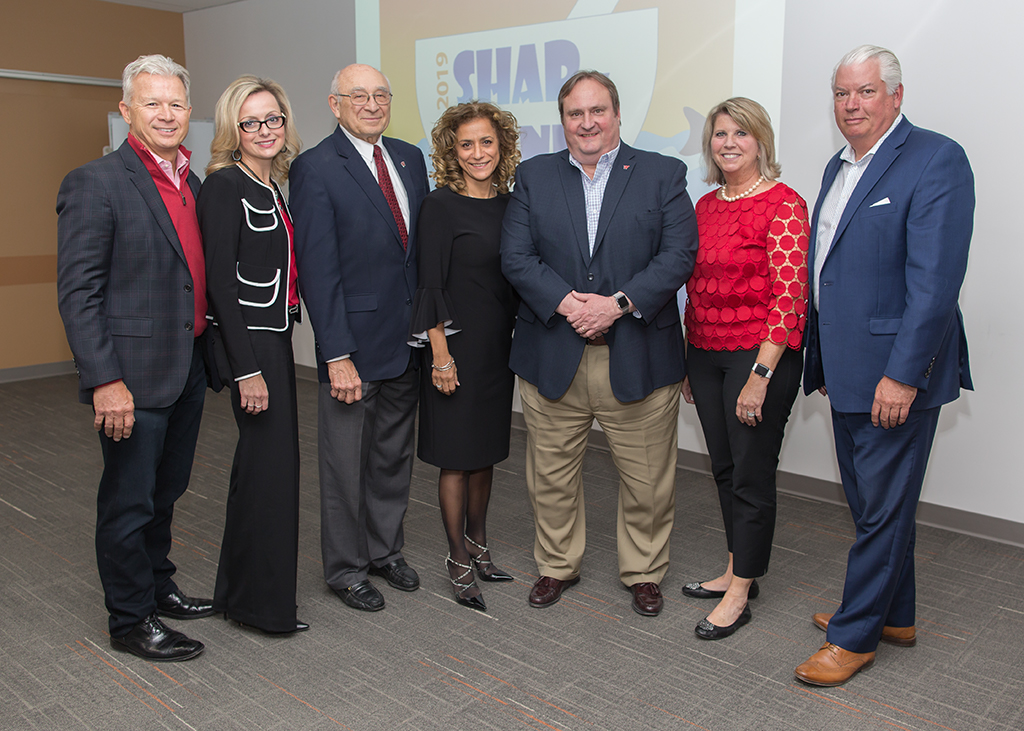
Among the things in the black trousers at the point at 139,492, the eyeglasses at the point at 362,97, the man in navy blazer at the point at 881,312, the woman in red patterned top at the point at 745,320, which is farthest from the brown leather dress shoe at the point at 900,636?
the eyeglasses at the point at 362,97

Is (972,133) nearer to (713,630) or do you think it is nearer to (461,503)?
(713,630)

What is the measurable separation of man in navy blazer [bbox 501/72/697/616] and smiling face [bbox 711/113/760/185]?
155 millimetres

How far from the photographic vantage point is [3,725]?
2.22 m

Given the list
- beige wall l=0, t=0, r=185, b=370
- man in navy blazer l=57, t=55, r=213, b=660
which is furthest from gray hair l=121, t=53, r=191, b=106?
beige wall l=0, t=0, r=185, b=370

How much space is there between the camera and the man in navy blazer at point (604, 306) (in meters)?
2.60

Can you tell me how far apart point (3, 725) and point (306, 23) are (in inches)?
214

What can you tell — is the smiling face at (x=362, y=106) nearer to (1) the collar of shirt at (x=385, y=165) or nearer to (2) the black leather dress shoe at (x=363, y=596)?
(1) the collar of shirt at (x=385, y=165)

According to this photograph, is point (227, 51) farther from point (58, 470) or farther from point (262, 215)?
point (262, 215)

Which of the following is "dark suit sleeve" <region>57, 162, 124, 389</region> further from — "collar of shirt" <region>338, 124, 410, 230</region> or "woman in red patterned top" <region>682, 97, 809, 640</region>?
"woman in red patterned top" <region>682, 97, 809, 640</region>

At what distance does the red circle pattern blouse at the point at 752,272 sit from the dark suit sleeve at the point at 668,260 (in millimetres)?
70

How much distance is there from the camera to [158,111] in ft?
7.67

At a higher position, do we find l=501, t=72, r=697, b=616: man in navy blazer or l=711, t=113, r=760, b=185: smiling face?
l=711, t=113, r=760, b=185: smiling face

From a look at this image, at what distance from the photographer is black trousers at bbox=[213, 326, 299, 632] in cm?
257

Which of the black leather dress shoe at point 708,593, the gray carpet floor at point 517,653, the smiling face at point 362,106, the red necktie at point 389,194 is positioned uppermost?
the smiling face at point 362,106
